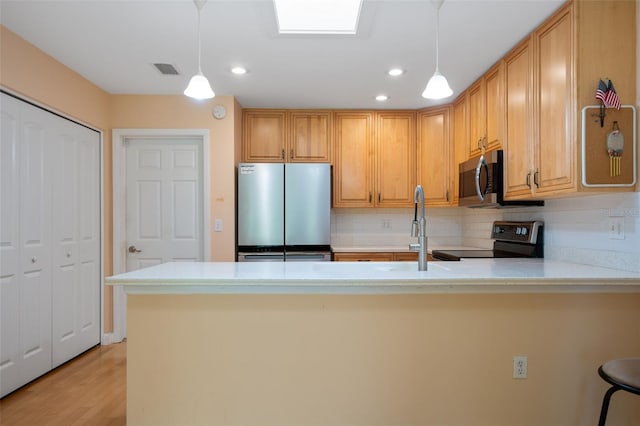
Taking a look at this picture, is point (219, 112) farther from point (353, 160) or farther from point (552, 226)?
point (552, 226)

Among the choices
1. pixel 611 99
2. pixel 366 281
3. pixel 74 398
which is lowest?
pixel 74 398

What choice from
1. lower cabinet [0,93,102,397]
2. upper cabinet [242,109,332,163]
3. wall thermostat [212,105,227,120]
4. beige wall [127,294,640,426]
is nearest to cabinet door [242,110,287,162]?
upper cabinet [242,109,332,163]

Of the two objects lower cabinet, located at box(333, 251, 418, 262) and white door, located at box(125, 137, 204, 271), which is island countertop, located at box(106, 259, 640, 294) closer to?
lower cabinet, located at box(333, 251, 418, 262)

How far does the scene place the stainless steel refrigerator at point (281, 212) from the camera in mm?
3783

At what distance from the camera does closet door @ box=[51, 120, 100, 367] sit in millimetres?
3078

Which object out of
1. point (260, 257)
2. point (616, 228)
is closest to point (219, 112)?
point (260, 257)

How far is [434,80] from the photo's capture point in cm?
210

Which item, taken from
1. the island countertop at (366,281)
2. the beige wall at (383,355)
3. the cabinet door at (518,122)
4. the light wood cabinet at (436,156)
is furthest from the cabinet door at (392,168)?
the beige wall at (383,355)

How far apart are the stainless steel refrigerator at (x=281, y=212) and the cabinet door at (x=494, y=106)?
4.97 ft

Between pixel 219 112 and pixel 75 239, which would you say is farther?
pixel 219 112

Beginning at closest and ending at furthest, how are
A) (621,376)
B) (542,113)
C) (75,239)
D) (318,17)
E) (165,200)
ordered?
(621,376), (542,113), (318,17), (75,239), (165,200)

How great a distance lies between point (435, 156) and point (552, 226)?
148 centimetres

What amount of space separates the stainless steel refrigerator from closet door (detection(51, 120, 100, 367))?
127cm

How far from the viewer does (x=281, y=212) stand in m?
3.80
